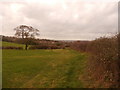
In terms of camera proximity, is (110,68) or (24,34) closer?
(110,68)

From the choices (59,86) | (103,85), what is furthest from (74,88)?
(103,85)

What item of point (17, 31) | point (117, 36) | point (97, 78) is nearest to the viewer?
point (117, 36)

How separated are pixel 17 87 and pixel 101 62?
4814 millimetres

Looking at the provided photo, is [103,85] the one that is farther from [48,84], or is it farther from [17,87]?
[17,87]

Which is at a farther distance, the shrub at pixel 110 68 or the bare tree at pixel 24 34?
the bare tree at pixel 24 34

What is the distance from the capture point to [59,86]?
7152 millimetres

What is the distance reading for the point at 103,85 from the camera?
6.78 metres

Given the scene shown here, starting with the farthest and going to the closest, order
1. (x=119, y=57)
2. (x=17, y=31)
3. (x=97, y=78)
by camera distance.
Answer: (x=17, y=31) → (x=97, y=78) → (x=119, y=57)

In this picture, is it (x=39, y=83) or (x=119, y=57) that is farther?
(x=39, y=83)

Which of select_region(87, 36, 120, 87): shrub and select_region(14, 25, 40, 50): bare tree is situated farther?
select_region(14, 25, 40, 50): bare tree

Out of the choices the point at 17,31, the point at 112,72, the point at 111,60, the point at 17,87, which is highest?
the point at 17,31

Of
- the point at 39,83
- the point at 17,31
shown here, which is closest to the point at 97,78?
the point at 39,83

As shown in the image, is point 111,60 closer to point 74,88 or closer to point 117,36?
point 117,36

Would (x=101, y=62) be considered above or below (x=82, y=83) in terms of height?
above
